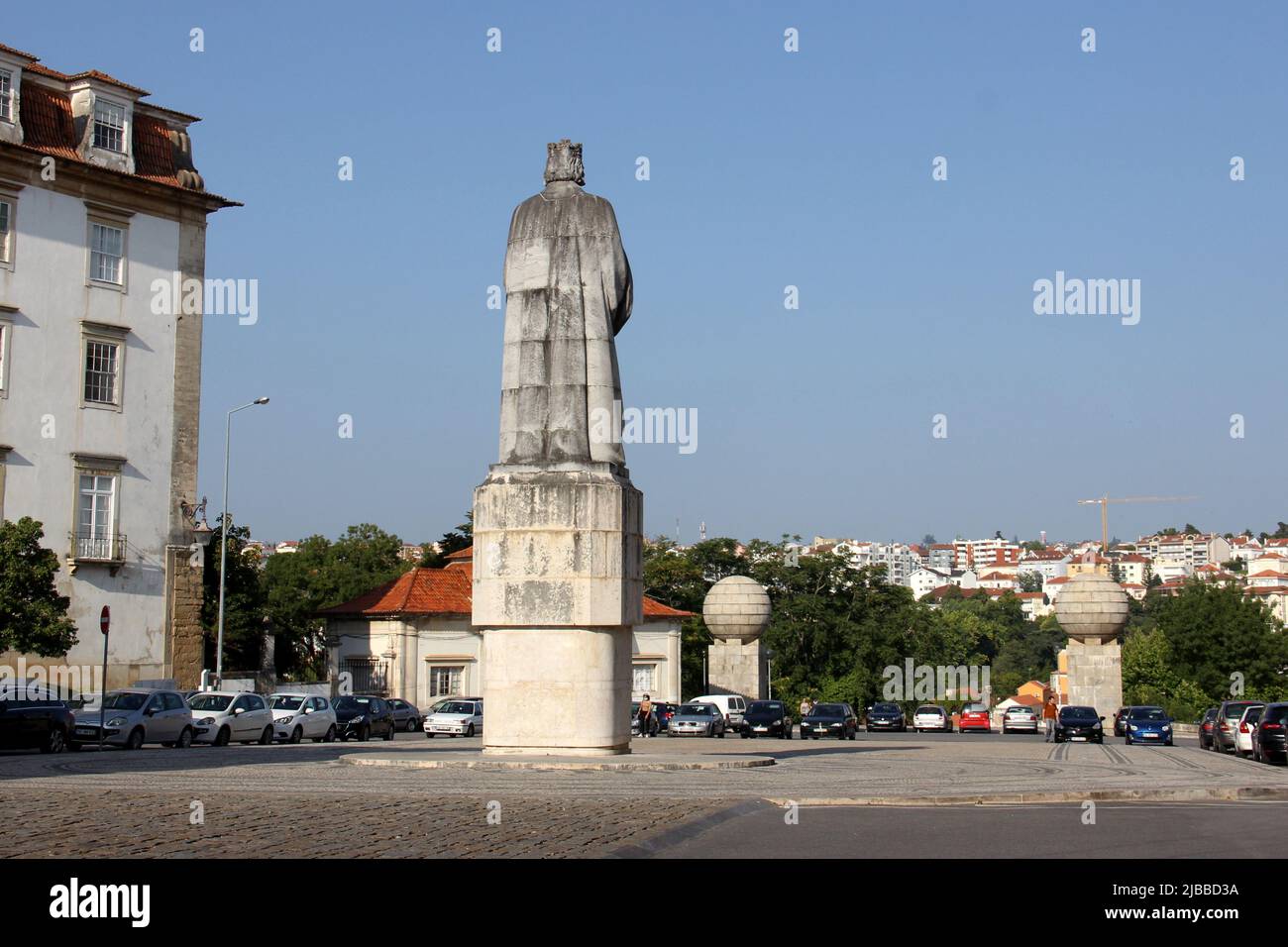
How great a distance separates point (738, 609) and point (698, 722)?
11470mm

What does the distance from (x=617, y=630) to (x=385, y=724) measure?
2487 centimetres

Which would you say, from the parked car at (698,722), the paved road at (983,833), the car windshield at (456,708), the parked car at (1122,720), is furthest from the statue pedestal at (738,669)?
the paved road at (983,833)

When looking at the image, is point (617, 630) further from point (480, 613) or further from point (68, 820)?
point (68, 820)

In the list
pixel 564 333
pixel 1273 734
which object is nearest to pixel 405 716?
pixel 1273 734

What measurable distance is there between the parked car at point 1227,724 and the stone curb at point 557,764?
19450 millimetres

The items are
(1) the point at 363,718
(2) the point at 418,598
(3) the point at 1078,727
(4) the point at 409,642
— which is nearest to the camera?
(1) the point at 363,718

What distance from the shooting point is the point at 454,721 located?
44719mm

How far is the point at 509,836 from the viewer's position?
41.1ft

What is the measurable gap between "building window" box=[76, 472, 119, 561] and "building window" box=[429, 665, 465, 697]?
16794mm

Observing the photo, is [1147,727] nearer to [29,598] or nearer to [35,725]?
[35,725]

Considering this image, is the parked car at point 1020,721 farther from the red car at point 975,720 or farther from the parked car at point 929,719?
the red car at point 975,720

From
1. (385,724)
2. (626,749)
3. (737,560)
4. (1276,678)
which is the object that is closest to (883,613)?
(737,560)

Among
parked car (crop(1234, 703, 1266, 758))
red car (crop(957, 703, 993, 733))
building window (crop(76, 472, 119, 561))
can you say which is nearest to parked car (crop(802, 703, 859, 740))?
parked car (crop(1234, 703, 1266, 758))

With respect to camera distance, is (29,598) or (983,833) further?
(29,598)
